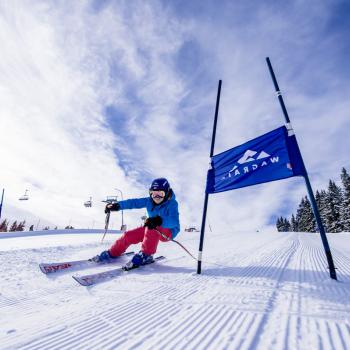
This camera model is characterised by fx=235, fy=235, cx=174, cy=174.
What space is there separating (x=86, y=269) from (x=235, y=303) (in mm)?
2397

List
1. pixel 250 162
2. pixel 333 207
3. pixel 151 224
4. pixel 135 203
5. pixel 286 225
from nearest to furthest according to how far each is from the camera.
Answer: pixel 250 162 → pixel 151 224 → pixel 135 203 → pixel 333 207 → pixel 286 225

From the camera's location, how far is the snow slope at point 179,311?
1331 mm

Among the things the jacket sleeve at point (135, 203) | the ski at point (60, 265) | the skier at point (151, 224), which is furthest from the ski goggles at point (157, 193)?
the ski at point (60, 265)

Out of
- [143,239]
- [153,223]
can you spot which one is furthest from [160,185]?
[143,239]

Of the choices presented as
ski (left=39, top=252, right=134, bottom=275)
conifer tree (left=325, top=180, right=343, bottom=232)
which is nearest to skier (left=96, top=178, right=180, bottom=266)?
ski (left=39, top=252, right=134, bottom=275)

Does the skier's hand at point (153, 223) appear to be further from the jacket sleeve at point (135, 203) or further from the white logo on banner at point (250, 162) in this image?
the white logo on banner at point (250, 162)

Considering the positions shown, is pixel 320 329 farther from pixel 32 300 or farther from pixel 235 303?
pixel 32 300

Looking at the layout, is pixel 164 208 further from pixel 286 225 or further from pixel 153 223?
pixel 286 225

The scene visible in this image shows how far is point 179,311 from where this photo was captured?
180cm

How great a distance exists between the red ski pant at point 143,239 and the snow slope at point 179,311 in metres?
0.91

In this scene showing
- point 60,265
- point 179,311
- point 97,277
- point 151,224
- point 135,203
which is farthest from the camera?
point 135,203

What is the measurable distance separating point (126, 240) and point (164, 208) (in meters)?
0.94

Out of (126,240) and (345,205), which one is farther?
(345,205)

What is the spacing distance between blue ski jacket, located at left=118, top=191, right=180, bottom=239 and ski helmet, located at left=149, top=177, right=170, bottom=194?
17 cm
